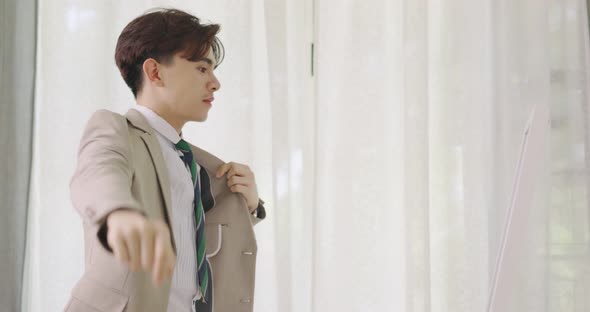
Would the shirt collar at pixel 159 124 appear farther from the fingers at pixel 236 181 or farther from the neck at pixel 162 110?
the fingers at pixel 236 181

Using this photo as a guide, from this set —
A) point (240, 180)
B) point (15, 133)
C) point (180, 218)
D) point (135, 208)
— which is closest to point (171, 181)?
point (180, 218)

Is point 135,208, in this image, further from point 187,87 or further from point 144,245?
point 187,87

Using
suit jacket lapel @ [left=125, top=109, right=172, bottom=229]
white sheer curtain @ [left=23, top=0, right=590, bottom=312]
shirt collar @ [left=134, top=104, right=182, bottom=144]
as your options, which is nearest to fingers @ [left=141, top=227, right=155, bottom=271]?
suit jacket lapel @ [left=125, top=109, right=172, bottom=229]

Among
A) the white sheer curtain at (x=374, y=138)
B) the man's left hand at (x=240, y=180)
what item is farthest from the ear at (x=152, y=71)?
the white sheer curtain at (x=374, y=138)

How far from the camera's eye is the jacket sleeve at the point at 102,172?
0.90m

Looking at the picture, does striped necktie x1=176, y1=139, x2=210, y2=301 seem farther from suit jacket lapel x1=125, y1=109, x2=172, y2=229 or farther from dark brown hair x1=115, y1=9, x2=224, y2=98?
dark brown hair x1=115, y1=9, x2=224, y2=98

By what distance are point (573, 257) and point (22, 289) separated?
1576mm

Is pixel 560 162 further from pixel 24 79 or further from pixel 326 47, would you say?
pixel 24 79

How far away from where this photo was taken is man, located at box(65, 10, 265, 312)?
46.0 inches

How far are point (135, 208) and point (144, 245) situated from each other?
10cm

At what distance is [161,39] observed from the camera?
1375 millimetres

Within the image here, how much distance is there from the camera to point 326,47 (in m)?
2.28

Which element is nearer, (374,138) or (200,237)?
(200,237)

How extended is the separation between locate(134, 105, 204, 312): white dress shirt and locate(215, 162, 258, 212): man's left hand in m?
0.11
